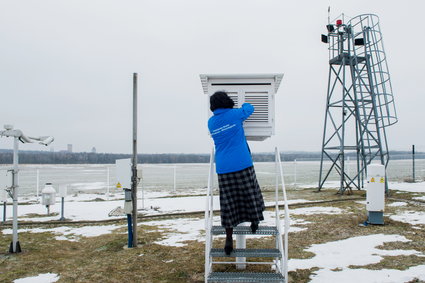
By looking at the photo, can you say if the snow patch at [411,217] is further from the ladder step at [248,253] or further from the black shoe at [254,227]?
the black shoe at [254,227]

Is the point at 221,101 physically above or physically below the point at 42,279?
above

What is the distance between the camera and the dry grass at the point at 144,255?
4816 mm

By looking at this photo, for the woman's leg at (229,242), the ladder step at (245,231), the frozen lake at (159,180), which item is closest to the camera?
the woman's leg at (229,242)

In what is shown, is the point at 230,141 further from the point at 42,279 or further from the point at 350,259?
the point at 42,279

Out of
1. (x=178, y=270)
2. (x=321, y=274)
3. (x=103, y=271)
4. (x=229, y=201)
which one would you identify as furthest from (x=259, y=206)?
(x=103, y=271)

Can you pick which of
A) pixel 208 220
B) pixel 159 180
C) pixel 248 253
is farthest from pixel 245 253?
pixel 159 180

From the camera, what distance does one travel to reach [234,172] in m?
4.16

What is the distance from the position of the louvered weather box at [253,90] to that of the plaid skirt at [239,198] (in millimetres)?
996

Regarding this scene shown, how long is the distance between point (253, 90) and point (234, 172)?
1474 mm

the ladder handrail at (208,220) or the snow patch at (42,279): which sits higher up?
the ladder handrail at (208,220)

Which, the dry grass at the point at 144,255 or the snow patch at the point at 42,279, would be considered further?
the dry grass at the point at 144,255

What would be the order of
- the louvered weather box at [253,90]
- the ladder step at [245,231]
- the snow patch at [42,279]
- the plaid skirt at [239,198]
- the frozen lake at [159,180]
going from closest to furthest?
the plaid skirt at [239,198] < the ladder step at [245,231] < the snow patch at [42,279] < the louvered weather box at [253,90] < the frozen lake at [159,180]

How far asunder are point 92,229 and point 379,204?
6.48 meters

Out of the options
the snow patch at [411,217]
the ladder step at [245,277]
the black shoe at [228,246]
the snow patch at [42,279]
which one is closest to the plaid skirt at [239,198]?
the black shoe at [228,246]
